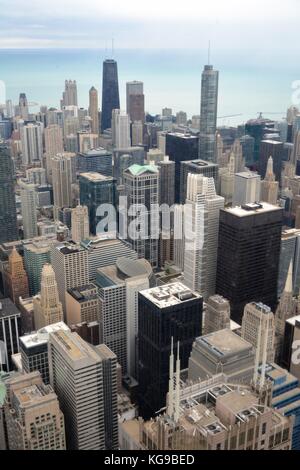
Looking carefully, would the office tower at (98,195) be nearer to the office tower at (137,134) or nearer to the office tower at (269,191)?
the office tower at (269,191)

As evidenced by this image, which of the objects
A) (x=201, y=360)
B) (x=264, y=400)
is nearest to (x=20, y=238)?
(x=201, y=360)

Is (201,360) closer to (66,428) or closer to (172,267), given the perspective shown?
(66,428)

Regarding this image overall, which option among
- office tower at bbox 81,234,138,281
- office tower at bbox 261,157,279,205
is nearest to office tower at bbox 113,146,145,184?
office tower at bbox 261,157,279,205

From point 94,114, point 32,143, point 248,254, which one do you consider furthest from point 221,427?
point 94,114

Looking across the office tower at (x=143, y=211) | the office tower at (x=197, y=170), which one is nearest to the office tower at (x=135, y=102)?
the office tower at (x=197, y=170)

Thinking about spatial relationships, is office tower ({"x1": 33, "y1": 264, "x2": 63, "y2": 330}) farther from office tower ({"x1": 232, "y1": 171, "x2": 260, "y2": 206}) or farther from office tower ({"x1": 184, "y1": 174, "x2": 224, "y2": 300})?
office tower ({"x1": 232, "y1": 171, "x2": 260, "y2": 206})

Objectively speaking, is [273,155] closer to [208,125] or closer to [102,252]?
[208,125]
